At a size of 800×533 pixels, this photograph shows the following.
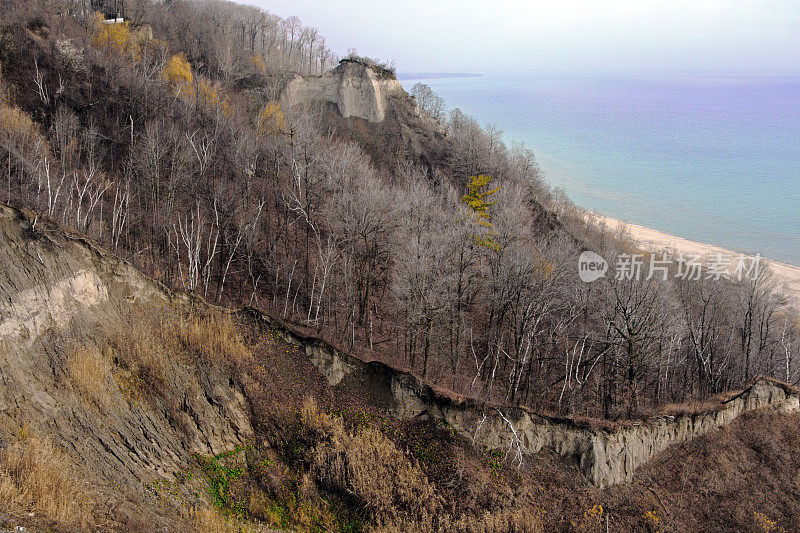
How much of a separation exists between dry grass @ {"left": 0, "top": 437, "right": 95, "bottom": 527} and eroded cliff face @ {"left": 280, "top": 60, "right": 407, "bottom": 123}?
51.9 m

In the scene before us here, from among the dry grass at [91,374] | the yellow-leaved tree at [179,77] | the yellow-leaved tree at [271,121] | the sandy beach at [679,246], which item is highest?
the yellow-leaved tree at [179,77]

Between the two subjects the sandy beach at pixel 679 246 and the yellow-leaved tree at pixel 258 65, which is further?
the sandy beach at pixel 679 246

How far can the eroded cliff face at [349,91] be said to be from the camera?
59781mm

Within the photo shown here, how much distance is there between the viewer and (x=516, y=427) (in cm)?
1828

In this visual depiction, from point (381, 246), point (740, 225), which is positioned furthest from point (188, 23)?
point (740, 225)

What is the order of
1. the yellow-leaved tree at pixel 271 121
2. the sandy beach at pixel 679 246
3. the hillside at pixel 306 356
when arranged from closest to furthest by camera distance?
the hillside at pixel 306 356
the yellow-leaved tree at pixel 271 121
the sandy beach at pixel 679 246

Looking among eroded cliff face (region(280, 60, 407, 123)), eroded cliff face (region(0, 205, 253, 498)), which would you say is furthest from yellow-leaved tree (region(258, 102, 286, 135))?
eroded cliff face (region(0, 205, 253, 498))

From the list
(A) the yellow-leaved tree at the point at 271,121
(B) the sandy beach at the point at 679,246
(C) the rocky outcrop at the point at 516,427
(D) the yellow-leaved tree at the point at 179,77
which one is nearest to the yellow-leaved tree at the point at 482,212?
(C) the rocky outcrop at the point at 516,427

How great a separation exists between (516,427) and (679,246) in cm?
6794

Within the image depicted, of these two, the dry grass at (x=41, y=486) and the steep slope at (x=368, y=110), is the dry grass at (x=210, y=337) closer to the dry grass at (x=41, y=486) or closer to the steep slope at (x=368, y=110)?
the dry grass at (x=41, y=486)

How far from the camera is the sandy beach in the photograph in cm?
6672

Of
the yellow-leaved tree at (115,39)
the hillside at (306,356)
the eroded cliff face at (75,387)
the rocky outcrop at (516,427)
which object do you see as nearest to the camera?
the eroded cliff face at (75,387)

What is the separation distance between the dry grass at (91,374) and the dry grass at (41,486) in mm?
2093

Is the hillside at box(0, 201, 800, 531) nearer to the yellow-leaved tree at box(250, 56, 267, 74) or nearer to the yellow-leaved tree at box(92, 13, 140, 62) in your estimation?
the yellow-leaved tree at box(92, 13, 140, 62)
